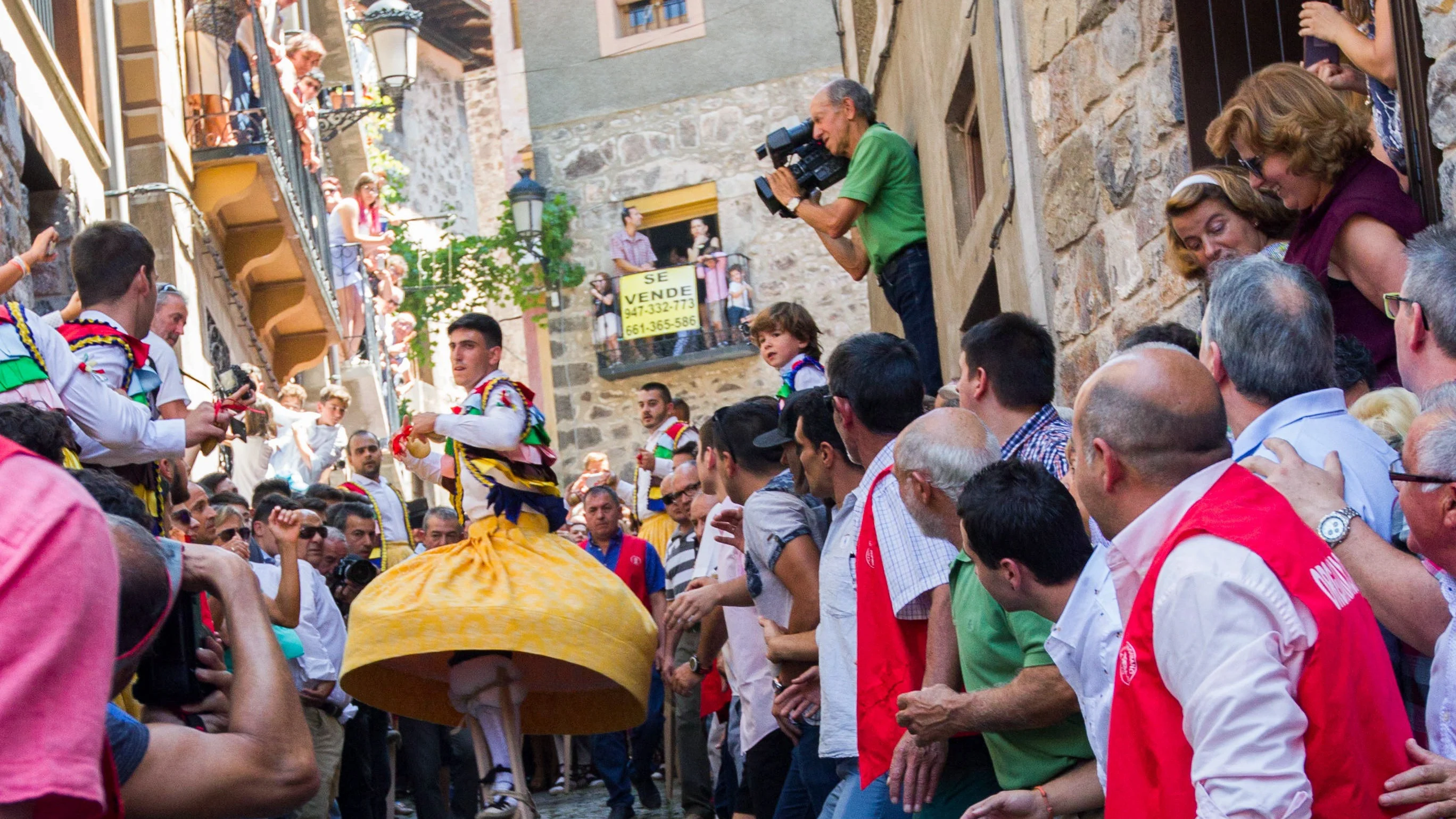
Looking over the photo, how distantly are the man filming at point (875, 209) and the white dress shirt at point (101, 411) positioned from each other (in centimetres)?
413

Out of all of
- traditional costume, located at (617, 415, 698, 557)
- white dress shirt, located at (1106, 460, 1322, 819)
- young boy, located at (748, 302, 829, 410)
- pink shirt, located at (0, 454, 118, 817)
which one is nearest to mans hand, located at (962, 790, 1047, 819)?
white dress shirt, located at (1106, 460, 1322, 819)

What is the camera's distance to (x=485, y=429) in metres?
6.89

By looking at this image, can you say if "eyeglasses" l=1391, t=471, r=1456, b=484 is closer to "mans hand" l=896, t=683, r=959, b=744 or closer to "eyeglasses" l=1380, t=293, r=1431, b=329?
"eyeglasses" l=1380, t=293, r=1431, b=329

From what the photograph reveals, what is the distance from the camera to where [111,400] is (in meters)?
5.19

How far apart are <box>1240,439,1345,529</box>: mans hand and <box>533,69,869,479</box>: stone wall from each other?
18819mm

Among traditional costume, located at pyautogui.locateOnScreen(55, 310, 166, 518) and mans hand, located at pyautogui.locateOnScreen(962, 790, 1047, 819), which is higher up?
traditional costume, located at pyautogui.locateOnScreen(55, 310, 166, 518)

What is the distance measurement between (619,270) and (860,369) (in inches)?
695

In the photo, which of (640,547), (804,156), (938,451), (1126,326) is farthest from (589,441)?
(938,451)

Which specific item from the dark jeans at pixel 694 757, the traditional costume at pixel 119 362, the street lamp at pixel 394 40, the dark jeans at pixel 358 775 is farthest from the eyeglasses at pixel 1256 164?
the street lamp at pixel 394 40

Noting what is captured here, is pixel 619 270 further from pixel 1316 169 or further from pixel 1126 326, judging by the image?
pixel 1316 169

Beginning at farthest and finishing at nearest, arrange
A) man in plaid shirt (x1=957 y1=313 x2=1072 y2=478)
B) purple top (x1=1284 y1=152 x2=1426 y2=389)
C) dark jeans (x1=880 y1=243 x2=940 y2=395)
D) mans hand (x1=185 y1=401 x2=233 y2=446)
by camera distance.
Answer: dark jeans (x1=880 y1=243 x2=940 y2=395) → mans hand (x1=185 y1=401 x2=233 y2=446) → man in plaid shirt (x1=957 y1=313 x2=1072 y2=478) → purple top (x1=1284 y1=152 x2=1426 y2=389)

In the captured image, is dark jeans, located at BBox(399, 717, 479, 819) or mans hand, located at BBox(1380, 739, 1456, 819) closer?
mans hand, located at BBox(1380, 739, 1456, 819)

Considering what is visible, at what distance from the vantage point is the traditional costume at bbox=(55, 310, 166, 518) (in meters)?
5.59

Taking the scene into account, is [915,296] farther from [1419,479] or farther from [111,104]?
[1419,479]
